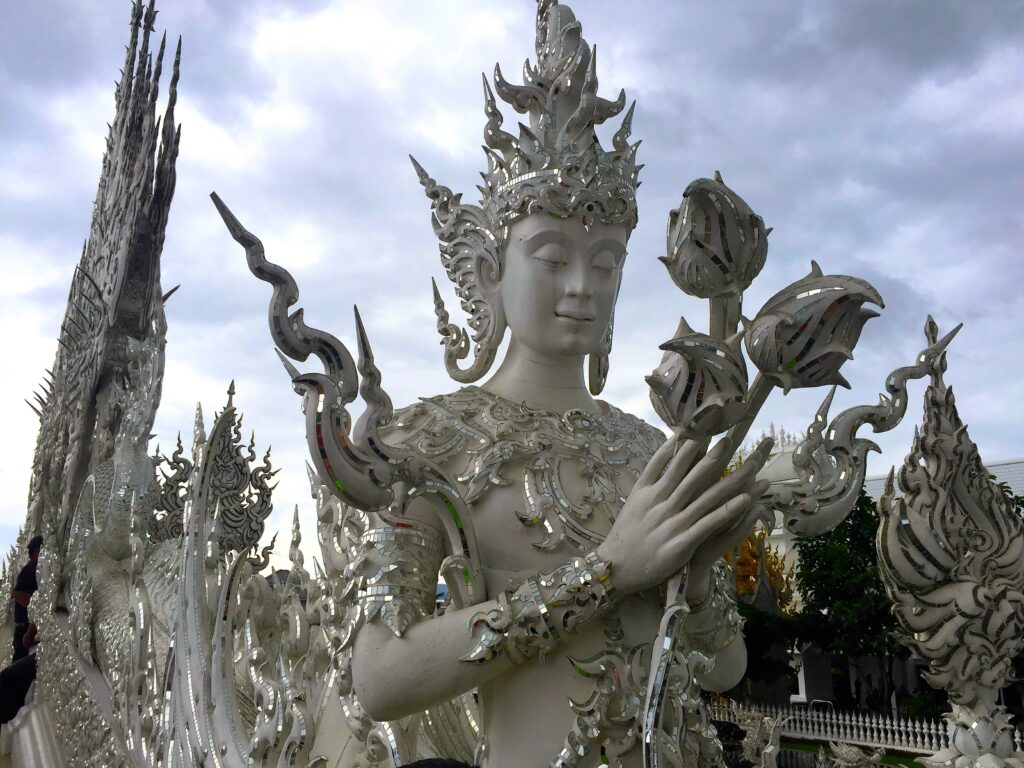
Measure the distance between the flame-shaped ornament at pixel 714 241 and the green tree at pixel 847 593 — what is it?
11.0 m

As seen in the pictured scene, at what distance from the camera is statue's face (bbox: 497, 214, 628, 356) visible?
2086mm

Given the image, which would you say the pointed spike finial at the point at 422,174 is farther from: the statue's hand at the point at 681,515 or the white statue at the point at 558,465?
the statue's hand at the point at 681,515

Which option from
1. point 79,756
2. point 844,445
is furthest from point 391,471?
point 79,756

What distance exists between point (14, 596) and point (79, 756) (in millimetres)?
5324

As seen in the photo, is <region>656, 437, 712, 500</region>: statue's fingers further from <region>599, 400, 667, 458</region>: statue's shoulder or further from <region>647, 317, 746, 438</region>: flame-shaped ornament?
<region>599, 400, 667, 458</region>: statue's shoulder

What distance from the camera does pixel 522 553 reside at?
1967 mm

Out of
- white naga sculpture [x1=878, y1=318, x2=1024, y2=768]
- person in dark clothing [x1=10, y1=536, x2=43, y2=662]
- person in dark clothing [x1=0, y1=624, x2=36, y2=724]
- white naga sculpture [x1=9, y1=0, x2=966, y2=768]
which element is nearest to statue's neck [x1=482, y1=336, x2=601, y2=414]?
white naga sculpture [x1=9, y1=0, x2=966, y2=768]

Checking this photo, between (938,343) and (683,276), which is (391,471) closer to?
(683,276)

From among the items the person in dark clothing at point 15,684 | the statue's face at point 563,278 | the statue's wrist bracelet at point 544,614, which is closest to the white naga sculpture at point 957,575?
the statue's wrist bracelet at point 544,614

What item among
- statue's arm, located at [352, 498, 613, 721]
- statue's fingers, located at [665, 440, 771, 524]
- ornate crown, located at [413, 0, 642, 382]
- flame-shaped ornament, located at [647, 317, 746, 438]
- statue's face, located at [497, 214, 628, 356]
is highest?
ornate crown, located at [413, 0, 642, 382]

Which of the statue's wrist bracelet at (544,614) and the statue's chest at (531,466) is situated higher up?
the statue's chest at (531,466)

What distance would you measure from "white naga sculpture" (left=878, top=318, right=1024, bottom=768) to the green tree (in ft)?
34.4

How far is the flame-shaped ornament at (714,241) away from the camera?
5.13ft

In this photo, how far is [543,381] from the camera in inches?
89.0
